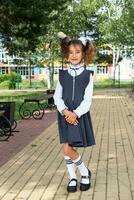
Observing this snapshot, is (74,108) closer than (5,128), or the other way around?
(74,108)

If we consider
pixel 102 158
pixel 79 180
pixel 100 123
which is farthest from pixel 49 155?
pixel 100 123

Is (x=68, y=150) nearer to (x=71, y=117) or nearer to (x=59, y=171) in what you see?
(x=71, y=117)

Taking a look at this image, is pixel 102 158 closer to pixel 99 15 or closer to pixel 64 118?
pixel 64 118

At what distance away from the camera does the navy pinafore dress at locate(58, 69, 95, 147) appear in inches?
285

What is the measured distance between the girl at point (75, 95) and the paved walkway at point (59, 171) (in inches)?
24.2

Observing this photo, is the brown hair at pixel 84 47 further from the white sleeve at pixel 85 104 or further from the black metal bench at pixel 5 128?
the black metal bench at pixel 5 128

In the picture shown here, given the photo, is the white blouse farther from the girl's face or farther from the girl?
the girl's face

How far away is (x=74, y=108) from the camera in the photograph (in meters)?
7.28

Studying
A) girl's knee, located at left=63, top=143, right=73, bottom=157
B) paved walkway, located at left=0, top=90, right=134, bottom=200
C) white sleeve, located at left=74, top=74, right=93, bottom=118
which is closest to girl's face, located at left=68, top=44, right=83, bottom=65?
white sleeve, located at left=74, top=74, right=93, bottom=118

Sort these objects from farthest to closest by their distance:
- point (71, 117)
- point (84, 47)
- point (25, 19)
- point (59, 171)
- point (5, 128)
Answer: point (25, 19) < point (5, 128) < point (59, 171) < point (84, 47) < point (71, 117)

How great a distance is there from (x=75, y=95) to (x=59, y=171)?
2.07m

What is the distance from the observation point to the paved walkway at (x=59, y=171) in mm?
7359

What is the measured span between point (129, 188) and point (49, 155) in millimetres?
3352

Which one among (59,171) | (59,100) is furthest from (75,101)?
(59,171)
